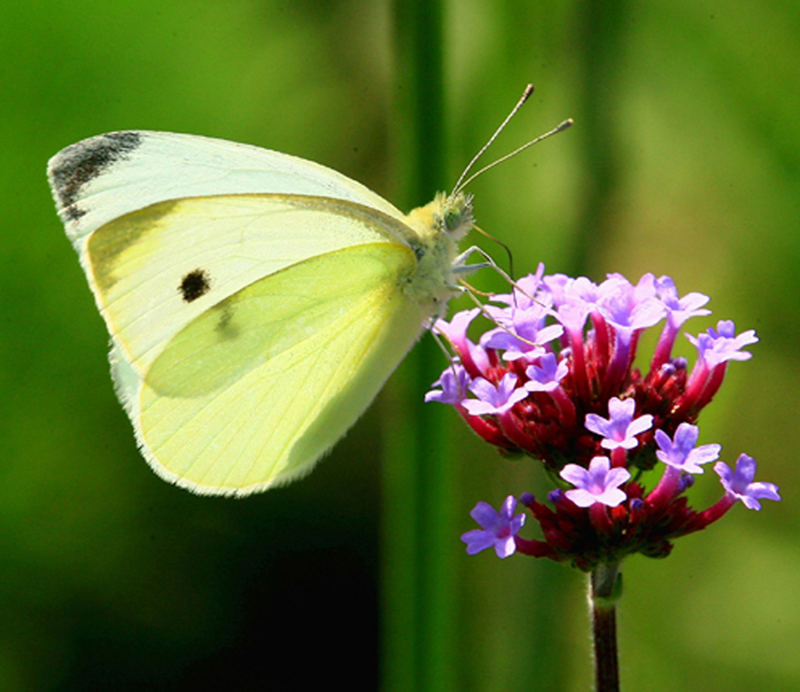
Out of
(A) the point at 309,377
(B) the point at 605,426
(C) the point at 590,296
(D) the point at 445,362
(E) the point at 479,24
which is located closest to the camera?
(B) the point at 605,426

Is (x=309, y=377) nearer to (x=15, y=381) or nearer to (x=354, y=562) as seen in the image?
(x=354, y=562)

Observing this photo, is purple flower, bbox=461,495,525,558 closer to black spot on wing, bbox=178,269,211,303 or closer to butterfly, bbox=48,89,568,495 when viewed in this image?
butterfly, bbox=48,89,568,495

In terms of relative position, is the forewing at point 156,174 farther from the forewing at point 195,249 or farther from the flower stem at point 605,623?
the flower stem at point 605,623

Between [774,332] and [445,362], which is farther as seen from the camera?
[774,332]

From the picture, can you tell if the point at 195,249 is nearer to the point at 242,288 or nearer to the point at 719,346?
the point at 242,288

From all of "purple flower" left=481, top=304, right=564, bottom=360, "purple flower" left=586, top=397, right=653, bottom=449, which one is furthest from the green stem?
"purple flower" left=586, top=397, right=653, bottom=449

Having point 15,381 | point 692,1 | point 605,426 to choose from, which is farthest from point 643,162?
point 15,381
